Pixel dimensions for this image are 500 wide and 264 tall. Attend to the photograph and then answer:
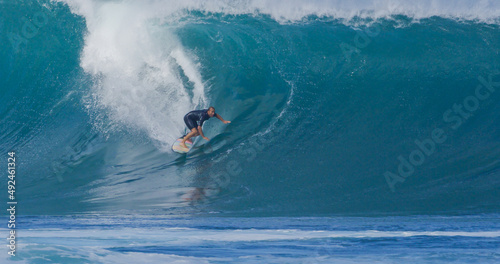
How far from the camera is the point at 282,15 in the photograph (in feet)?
36.7

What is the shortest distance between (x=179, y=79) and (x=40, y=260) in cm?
554

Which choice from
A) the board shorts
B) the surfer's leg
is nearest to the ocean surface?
the surfer's leg

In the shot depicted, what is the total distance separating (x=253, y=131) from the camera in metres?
8.42

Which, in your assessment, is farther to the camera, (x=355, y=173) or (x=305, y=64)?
(x=305, y=64)

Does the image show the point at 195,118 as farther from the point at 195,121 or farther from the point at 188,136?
the point at 188,136

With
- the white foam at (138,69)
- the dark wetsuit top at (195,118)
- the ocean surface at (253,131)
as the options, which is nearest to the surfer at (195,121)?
the dark wetsuit top at (195,118)

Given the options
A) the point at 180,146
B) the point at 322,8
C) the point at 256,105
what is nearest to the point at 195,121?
the point at 180,146

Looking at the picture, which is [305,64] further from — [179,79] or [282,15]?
[179,79]

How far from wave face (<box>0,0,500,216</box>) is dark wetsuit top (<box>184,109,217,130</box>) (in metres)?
0.42

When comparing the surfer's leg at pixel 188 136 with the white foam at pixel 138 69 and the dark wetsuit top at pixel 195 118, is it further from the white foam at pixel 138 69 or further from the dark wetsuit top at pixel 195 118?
the white foam at pixel 138 69

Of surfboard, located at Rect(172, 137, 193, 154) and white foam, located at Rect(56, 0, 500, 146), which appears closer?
surfboard, located at Rect(172, 137, 193, 154)

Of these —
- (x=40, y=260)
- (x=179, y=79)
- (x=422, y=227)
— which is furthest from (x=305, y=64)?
(x=40, y=260)

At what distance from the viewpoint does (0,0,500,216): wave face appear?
6.73 metres

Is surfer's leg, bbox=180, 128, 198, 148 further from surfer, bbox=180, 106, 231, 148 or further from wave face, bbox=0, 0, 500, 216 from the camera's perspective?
wave face, bbox=0, 0, 500, 216
